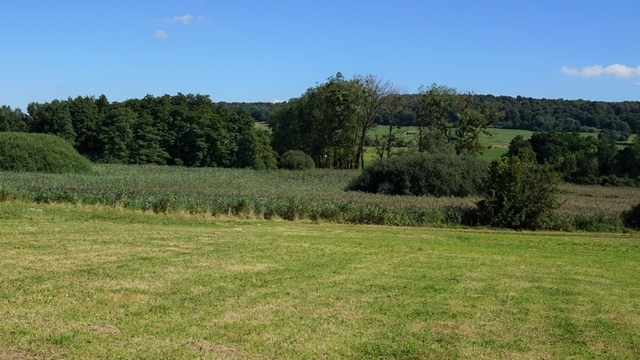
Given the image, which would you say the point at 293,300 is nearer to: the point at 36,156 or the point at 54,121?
the point at 36,156

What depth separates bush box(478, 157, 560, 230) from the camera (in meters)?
29.7

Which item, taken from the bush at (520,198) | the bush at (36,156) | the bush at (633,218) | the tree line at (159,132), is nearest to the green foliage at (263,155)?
the tree line at (159,132)

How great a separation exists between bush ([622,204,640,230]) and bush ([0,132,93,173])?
142ft

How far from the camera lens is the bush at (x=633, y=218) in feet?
104

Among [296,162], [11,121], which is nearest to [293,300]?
[296,162]

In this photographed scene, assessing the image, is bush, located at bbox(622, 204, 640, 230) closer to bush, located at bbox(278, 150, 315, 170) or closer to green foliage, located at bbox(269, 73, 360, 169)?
bush, located at bbox(278, 150, 315, 170)

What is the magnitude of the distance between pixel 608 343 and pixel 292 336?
4.37m

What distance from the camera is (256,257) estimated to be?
45.4 feet

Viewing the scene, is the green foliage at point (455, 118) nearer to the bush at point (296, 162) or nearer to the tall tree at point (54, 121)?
the bush at point (296, 162)

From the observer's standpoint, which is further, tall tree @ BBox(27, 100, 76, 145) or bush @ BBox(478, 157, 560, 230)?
tall tree @ BBox(27, 100, 76, 145)

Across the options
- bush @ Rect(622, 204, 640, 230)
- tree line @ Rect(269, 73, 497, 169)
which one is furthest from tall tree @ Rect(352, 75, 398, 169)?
bush @ Rect(622, 204, 640, 230)

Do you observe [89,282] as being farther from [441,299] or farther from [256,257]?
[441,299]

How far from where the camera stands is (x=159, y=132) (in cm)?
8019

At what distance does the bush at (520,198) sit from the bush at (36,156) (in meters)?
37.9
